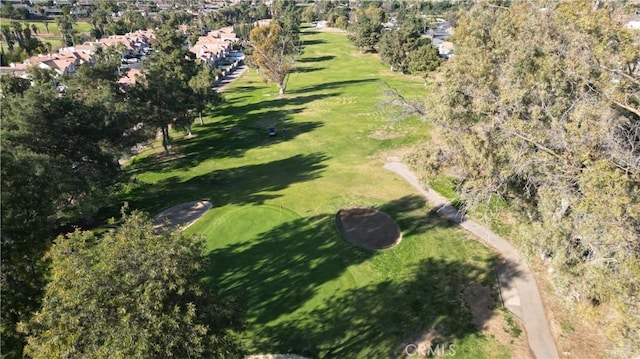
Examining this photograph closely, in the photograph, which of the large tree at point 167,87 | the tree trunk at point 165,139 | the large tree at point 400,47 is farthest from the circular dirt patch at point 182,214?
the large tree at point 400,47

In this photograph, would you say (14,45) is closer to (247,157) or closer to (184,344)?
(247,157)

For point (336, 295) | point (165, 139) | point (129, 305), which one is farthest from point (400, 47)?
point (129, 305)

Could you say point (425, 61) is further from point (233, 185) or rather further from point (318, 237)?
point (318, 237)

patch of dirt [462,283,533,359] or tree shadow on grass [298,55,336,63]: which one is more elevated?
tree shadow on grass [298,55,336,63]

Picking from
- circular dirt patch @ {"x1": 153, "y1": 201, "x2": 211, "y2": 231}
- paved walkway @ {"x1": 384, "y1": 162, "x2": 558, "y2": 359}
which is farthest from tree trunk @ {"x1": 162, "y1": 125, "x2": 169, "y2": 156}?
paved walkway @ {"x1": 384, "y1": 162, "x2": 558, "y2": 359}

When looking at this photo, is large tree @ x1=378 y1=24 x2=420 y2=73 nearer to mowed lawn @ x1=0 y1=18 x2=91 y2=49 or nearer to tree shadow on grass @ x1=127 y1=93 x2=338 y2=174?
tree shadow on grass @ x1=127 y1=93 x2=338 y2=174

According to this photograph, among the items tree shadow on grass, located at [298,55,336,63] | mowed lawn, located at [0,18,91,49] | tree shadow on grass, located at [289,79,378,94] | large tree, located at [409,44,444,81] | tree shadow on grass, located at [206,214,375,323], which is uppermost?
mowed lawn, located at [0,18,91,49]
